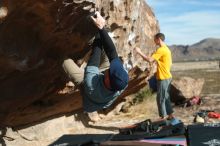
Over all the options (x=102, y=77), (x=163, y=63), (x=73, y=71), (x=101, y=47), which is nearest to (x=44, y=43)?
(x=73, y=71)

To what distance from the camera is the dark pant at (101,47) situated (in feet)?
19.7

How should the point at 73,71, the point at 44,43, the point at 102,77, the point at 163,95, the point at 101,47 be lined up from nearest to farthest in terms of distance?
the point at 102,77
the point at 101,47
the point at 73,71
the point at 44,43
the point at 163,95

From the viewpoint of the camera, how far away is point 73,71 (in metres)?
7.09

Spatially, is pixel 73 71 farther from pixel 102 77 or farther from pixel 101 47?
pixel 102 77

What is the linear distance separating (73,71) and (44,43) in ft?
2.28

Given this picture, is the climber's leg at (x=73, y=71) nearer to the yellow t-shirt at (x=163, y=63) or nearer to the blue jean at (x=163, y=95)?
the yellow t-shirt at (x=163, y=63)

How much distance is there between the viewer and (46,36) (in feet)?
24.0

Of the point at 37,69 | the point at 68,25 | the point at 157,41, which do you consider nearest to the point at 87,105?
the point at 68,25

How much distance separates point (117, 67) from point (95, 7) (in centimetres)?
139

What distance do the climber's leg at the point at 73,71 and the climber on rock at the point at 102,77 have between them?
1.40ft

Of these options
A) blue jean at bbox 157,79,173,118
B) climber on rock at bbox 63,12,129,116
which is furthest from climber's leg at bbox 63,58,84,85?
blue jean at bbox 157,79,173,118

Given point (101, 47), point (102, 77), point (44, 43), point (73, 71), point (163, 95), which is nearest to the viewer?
point (102, 77)

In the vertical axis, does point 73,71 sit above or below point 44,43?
below

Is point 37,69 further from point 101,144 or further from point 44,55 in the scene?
point 101,144
